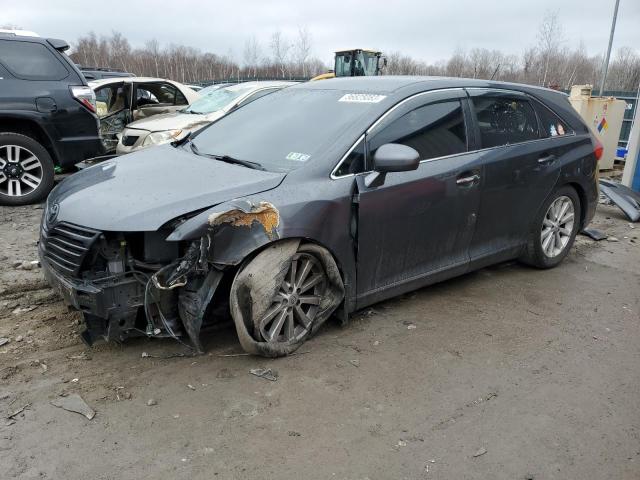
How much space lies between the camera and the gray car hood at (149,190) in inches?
117

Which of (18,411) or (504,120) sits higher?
(504,120)

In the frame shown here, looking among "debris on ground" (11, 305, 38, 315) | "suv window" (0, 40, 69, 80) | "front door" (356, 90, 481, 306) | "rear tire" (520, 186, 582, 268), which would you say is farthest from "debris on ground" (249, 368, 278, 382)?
"suv window" (0, 40, 69, 80)

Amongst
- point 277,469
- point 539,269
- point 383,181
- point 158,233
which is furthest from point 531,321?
point 158,233

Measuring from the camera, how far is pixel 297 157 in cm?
352

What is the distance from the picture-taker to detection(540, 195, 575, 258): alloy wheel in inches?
195

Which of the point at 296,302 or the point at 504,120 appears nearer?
the point at 296,302

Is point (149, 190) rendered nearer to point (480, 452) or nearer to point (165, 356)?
point (165, 356)

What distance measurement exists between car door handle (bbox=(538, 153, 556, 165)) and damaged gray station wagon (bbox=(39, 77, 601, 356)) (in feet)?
0.09

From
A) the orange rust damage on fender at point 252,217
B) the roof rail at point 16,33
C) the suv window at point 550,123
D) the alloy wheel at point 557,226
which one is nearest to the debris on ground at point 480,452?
the orange rust damage on fender at point 252,217

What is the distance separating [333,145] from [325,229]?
57 centimetres

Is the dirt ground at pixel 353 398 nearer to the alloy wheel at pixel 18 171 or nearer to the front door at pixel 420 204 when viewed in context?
the front door at pixel 420 204

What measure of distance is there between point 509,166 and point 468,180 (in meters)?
0.54

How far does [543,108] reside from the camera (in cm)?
481

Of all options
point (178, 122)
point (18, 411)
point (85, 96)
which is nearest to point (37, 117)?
point (85, 96)
